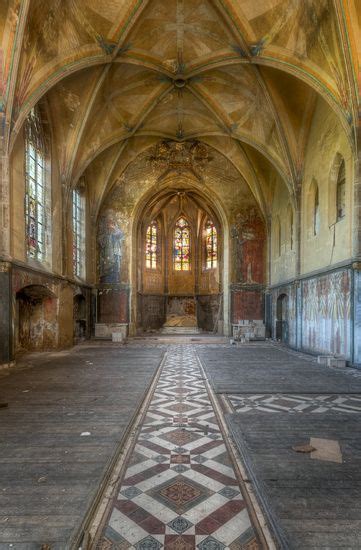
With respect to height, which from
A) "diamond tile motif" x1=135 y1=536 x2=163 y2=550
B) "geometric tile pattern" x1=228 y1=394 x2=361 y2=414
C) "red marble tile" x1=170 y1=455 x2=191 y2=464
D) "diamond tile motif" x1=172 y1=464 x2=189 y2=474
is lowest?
"geometric tile pattern" x1=228 y1=394 x2=361 y2=414

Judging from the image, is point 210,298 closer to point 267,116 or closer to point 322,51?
point 267,116

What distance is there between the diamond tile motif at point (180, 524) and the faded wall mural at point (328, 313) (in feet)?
33.1

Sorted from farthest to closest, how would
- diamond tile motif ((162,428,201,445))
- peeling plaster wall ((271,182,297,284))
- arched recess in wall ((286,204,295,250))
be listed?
arched recess in wall ((286,204,295,250)), peeling plaster wall ((271,182,297,284)), diamond tile motif ((162,428,201,445))

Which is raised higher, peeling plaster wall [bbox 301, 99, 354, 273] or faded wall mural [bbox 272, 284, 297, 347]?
peeling plaster wall [bbox 301, 99, 354, 273]

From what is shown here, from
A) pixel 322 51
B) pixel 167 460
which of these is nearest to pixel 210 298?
pixel 322 51

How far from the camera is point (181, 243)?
3138cm

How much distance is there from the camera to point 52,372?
9.74 meters

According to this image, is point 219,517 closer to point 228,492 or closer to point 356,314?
point 228,492

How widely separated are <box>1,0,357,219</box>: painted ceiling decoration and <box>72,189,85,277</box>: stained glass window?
3804 mm

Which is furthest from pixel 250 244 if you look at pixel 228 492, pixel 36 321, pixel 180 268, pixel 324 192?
pixel 228 492

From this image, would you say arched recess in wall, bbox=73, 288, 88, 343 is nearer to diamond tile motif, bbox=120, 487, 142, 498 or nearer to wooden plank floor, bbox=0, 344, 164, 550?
wooden plank floor, bbox=0, 344, 164, 550

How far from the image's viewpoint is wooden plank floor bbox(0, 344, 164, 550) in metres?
2.76

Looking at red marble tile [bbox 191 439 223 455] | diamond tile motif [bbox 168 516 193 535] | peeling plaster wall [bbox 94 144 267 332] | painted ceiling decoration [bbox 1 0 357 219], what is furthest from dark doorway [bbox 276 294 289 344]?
diamond tile motif [bbox 168 516 193 535]

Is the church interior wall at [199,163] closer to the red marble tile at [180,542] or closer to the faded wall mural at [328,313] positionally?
the faded wall mural at [328,313]
